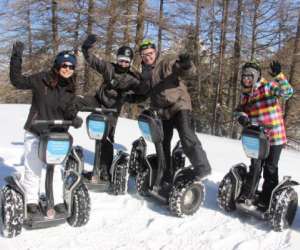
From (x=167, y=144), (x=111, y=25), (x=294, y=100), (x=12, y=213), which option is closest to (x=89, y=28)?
(x=111, y=25)

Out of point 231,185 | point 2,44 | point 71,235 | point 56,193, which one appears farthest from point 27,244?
point 2,44

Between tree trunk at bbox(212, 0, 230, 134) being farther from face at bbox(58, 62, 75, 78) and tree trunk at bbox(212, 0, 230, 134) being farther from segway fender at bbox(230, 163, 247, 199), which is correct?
face at bbox(58, 62, 75, 78)

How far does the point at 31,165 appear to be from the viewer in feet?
13.2

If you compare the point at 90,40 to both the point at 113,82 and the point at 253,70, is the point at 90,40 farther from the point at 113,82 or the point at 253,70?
the point at 253,70

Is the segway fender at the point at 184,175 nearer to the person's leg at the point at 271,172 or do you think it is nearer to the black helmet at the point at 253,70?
the person's leg at the point at 271,172

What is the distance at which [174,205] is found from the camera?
4.49m

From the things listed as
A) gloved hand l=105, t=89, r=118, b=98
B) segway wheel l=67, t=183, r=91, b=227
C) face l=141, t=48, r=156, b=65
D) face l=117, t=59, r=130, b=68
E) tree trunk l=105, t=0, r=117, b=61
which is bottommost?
segway wheel l=67, t=183, r=91, b=227

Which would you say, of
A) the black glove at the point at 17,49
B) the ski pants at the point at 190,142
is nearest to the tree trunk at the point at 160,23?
the ski pants at the point at 190,142

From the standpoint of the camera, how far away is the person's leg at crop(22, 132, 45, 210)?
13.2 ft

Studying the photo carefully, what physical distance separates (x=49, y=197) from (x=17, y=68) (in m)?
1.26

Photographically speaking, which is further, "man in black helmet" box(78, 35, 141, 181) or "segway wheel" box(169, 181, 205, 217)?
"man in black helmet" box(78, 35, 141, 181)

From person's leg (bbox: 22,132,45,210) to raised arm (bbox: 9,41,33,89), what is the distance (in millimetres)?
506

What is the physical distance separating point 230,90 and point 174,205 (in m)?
17.6

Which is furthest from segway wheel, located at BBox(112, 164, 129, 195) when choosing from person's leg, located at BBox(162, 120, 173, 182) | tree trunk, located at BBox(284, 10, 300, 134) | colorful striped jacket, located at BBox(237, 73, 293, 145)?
tree trunk, located at BBox(284, 10, 300, 134)
